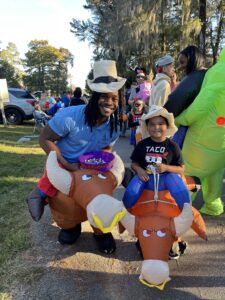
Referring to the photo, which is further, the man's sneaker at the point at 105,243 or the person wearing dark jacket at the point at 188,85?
Result: the person wearing dark jacket at the point at 188,85

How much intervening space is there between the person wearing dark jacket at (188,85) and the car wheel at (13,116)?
13432mm

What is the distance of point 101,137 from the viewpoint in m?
3.28

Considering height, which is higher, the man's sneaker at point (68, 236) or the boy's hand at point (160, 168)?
the boy's hand at point (160, 168)

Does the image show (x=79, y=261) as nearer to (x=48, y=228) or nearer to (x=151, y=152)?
(x=48, y=228)

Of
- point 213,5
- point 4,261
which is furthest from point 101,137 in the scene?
point 213,5

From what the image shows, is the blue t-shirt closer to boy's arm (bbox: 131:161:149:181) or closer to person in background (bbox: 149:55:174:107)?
boy's arm (bbox: 131:161:149:181)

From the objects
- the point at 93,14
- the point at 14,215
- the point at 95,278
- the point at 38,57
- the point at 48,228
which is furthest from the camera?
the point at 38,57

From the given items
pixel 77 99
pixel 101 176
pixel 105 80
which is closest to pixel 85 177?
pixel 101 176

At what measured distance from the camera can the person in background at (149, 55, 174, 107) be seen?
425 cm

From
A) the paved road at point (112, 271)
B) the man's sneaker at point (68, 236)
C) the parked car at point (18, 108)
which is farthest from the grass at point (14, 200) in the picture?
the parked car at point (18, 108)

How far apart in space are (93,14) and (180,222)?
34756 mm

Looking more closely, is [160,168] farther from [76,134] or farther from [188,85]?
[188,85]

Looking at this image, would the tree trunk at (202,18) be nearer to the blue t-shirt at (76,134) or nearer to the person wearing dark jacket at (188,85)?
the person wearing dark jacket at (188,85)

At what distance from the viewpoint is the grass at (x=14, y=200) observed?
3.08m
